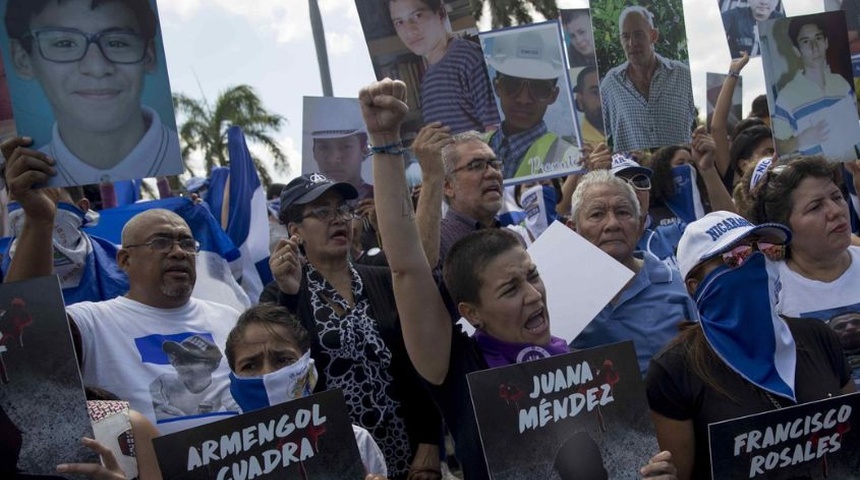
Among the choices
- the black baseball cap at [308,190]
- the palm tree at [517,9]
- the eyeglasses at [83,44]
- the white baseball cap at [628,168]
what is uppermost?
the palm tree at [517,9]

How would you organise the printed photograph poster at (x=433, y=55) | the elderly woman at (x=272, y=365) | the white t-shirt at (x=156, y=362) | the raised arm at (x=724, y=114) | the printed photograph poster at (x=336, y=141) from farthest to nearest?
1. the raised arm at (x=724, y=114)
2. the printed photograph poster at (x=336, y=141)
3. the printed photograph poster at (x=433, y=55)
4. the white t-shirt at (x=156, y=362)
5. the elderly woman at (x=272, y=365)

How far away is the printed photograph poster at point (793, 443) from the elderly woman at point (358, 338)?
135 cm

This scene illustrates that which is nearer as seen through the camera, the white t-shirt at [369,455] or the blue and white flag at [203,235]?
the white t-shirt at [369,455]

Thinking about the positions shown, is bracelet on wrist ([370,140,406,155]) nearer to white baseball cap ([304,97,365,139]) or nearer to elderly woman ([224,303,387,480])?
elderly woman ([224,303,387,480])

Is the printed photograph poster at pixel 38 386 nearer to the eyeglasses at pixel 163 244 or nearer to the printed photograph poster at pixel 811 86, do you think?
the eyeglasses at pixel 163 244

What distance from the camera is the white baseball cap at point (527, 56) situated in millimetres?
4977

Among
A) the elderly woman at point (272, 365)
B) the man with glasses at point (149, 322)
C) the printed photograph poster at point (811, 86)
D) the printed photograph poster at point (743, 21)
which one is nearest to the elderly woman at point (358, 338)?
the man with glasses at point (149, 322)

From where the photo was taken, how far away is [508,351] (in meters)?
2.89

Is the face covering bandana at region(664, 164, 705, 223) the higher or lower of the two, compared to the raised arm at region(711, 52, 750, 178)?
lower

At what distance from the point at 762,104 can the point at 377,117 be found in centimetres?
487

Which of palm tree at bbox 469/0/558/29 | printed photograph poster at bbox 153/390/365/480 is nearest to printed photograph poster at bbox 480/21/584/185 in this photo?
Answer: printed photograph poster at bbox 153/390/365/480

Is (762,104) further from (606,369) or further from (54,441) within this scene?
(54,441)

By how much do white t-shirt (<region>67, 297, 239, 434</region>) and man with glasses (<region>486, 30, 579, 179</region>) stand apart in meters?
1.83

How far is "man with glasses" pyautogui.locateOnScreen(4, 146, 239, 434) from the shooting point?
9.93 feet
